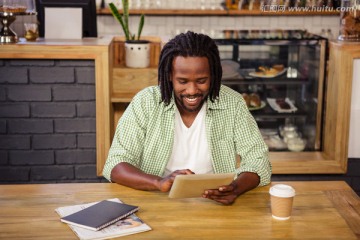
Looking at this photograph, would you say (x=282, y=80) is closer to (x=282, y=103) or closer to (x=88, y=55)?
(x=282, y=103)

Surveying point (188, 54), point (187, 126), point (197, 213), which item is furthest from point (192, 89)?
point (197, 213)

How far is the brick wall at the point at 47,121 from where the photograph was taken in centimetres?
369

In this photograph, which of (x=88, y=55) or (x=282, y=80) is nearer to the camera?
(x=88, y=55)

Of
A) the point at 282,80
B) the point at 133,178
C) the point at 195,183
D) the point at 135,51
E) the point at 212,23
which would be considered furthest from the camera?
the point at 212,23

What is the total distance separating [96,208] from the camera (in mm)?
1998

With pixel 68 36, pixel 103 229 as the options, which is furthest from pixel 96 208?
pixel 68 36

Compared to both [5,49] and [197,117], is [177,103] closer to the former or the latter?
[197,117]

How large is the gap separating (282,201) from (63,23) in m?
2.48

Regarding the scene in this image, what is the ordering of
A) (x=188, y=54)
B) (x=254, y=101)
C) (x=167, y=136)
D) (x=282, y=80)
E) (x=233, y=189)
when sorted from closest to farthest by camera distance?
(x=233, y=189) → (x=188, y=54) → (x=167, y=136) → (x=282, y=80) → (x=254, y=101)

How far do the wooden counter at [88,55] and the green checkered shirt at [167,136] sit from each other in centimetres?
114

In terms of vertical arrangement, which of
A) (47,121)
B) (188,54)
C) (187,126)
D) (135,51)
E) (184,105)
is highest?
(188,54)

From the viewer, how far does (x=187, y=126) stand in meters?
2.55

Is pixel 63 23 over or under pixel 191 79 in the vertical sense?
over

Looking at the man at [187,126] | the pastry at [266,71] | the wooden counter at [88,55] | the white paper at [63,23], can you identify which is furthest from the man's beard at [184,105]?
the white paper at [63,23]
